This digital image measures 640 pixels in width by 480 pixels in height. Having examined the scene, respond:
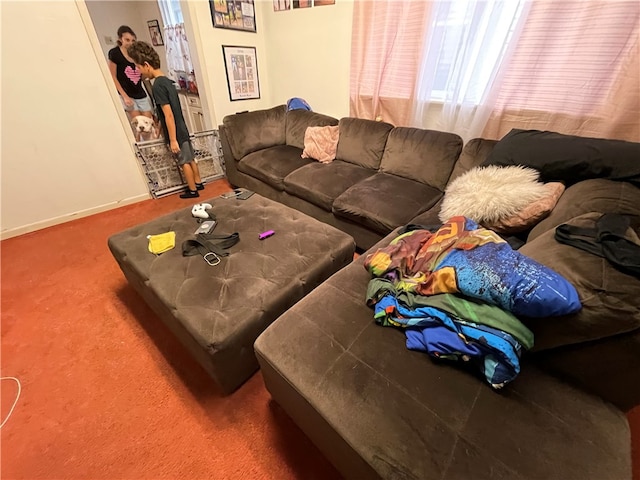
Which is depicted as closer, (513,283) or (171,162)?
(513,283)

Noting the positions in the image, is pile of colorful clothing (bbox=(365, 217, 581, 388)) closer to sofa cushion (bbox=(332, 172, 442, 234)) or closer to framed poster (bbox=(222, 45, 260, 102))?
sofa cushion (bbox=(332, 172, 442, 234))

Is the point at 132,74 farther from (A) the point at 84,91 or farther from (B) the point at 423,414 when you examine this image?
(B) the point at 423,414

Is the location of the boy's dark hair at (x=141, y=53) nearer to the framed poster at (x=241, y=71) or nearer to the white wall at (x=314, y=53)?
the framed poster at (x=241, y=71)

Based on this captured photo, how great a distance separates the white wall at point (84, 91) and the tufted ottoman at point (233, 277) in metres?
1.39

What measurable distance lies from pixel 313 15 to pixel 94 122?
217 centimetres

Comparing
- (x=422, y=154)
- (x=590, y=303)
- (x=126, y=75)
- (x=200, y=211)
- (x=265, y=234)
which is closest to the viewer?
(x=590, y=303)

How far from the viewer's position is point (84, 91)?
2.19m

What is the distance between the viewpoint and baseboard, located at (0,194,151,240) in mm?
2211

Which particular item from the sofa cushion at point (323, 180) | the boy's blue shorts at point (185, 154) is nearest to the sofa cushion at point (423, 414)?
the sofa cushion at point (323, 180)

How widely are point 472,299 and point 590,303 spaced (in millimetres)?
258

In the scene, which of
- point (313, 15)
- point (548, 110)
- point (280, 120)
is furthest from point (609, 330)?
point (313, 15)

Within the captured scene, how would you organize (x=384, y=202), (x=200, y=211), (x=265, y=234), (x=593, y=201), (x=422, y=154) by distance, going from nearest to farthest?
(x=593, y=201) < (x=265, y=234) < (x=200, y=211) < (x=384, y=202) < (x=422, y=154)

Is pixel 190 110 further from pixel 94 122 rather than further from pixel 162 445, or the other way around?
pixel 162 445

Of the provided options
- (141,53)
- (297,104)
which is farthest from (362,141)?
(141,53)
